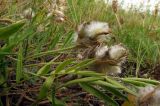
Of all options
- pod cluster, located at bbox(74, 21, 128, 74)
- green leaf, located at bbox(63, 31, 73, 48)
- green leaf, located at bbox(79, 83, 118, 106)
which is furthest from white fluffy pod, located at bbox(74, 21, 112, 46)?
green leaf, located at bbox(63, 31, 73, 48)

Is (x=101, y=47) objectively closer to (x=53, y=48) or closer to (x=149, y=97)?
(x=149, y=97)

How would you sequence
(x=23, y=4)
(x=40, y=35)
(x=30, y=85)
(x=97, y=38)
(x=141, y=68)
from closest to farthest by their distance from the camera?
(x=97, y=38), (x=30, y=85), (x=40, y=35), (x=23, y=4), (x=141, y=68)

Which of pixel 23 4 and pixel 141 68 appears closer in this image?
pixel 23 4

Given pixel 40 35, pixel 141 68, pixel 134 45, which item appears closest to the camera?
pixel 40 35

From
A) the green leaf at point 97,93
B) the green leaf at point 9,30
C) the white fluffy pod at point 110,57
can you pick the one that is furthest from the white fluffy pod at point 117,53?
the green leaf at point 9,30

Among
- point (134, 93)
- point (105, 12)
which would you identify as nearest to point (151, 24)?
point (105, 12)

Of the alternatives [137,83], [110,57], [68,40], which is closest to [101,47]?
[110,57]

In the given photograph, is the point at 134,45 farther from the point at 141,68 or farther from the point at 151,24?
the point at 151,24
